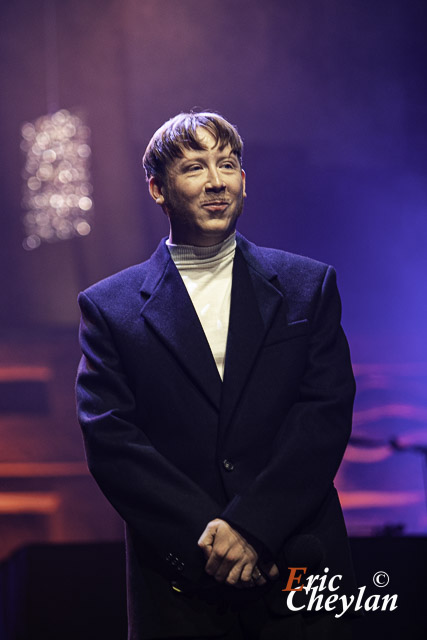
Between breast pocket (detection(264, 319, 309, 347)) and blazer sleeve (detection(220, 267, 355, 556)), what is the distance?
3 cm

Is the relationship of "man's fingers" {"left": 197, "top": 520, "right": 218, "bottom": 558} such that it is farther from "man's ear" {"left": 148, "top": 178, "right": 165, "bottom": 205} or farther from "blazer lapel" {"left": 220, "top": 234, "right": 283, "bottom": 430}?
"man's ear" {"left": 148, "top": 178, "right": 165, "bottom": 205}

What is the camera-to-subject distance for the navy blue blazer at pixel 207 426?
1.31 metres

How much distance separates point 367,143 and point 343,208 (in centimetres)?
29

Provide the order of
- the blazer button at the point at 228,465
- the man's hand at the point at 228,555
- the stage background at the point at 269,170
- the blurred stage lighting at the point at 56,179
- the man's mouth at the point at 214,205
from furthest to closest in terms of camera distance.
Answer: the blurred stage lighting at the point at 56,179
the stage background at the point at 269,170
the man's mouth at the point at 214,205
the blazer button at the point at 228,465
the man's hand at the point at 228,555

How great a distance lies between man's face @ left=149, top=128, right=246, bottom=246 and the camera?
1.45 m

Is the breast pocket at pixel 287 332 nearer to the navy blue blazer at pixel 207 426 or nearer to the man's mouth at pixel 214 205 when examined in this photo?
the navy blue blazer at pixel 207 426

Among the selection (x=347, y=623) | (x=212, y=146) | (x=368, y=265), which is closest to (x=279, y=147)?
(x=368, y=265)

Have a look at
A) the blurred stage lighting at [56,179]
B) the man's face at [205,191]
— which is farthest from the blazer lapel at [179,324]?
the blurred stage lighting at [56,179]

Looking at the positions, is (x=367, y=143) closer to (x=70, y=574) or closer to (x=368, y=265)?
(x=368, y=265)

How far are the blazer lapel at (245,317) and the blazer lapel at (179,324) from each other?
0.03 meters

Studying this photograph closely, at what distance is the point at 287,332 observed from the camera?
1.43 metres

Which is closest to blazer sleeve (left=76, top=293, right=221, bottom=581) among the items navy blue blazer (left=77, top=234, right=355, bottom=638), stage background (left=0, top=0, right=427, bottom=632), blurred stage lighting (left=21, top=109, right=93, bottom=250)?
navy blue blazer (left=77, top=234, right=355, bottom=638)

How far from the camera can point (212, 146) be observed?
4.84 feet

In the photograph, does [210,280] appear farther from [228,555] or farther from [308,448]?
[228,555]
